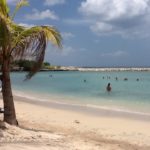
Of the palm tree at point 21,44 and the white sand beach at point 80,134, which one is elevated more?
the palm tree at point 21,44

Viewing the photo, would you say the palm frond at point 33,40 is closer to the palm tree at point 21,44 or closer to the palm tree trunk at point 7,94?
the palm tree at point 21,44

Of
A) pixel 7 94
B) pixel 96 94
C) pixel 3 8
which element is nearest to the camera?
pixel 3 8

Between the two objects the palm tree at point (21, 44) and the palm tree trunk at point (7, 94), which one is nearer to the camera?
the palm tree at point (21, 44)

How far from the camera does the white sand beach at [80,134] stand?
912 centimetres

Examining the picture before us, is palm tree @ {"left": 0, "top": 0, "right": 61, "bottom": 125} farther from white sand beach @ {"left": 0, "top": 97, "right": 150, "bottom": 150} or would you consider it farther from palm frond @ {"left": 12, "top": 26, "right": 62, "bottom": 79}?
white sand beach @ {"left": 0, "top": 97, "right": 150, "bottom": 150}

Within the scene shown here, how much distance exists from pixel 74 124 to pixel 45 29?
469 cm

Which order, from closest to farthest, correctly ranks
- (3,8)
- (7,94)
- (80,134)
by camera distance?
(3,8)
(7,94)
(80,134)

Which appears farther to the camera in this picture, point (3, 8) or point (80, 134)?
point (80, 134)

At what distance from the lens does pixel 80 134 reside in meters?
11.7

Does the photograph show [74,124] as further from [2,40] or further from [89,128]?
[2,40]

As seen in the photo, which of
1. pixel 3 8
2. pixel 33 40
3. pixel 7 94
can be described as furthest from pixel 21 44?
pixel 7 94

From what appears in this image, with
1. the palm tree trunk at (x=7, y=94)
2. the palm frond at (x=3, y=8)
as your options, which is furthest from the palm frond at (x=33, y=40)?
the palm frond at (x=3, y=8)

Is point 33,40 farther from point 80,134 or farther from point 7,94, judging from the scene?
point 80,134

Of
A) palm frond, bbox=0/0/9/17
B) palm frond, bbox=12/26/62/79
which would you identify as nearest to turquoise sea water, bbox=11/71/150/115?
palm frond, bbox=12/26/62/79
